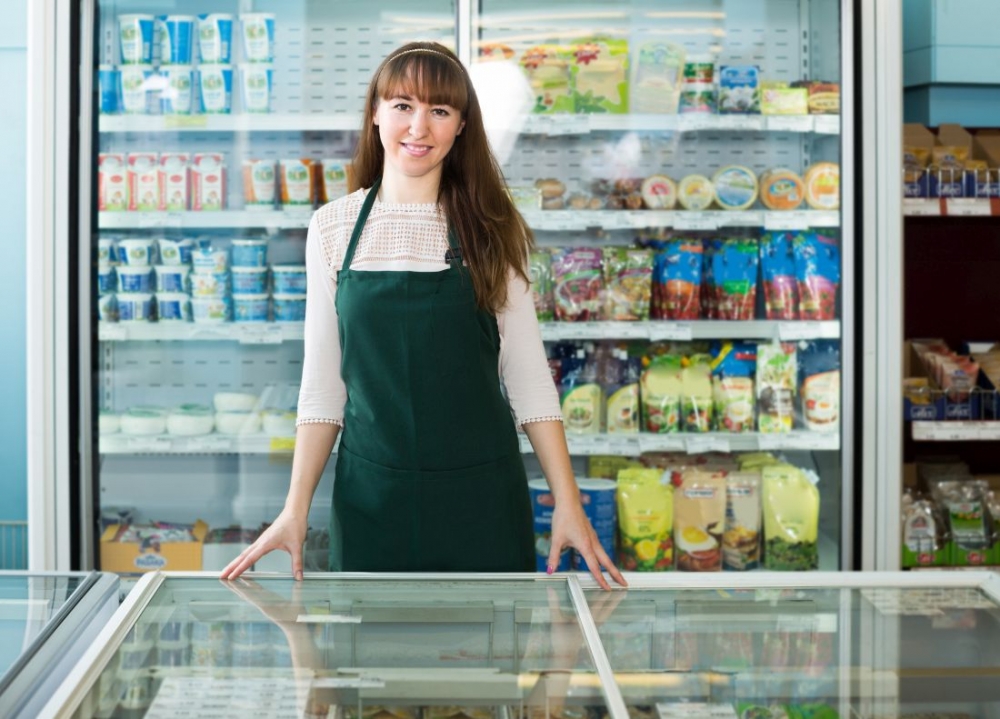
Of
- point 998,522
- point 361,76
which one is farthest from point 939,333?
point 361,76

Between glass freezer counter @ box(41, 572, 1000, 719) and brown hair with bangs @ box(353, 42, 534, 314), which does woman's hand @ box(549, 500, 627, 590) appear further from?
brown hair with bangs @ box(353, 42, 534, 314)

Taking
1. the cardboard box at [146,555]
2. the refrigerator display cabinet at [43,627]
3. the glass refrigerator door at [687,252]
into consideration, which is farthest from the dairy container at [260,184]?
the refrigerator display cabinet at [43,627]

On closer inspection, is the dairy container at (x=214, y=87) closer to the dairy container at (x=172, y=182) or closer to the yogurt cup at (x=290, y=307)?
the dairy container at (x=172, y=182)

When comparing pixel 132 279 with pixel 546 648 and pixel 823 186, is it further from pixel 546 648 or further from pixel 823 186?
pixel 546 648

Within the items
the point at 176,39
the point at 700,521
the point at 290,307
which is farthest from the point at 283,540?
the point at 176,39

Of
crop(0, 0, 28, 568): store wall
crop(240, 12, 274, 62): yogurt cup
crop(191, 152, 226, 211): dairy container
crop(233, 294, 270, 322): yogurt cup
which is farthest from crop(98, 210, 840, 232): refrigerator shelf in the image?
crop(0, 0, 28, 568): store wall

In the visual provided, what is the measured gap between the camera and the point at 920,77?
3.44 m

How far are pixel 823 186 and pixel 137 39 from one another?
71.2 inches

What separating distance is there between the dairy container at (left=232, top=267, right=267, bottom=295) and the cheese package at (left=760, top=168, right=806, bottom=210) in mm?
1376

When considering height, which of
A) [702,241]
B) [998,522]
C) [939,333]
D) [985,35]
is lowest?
[998,522]

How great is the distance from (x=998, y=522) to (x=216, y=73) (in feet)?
8.41

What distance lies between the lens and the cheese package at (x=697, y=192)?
2.90 meters

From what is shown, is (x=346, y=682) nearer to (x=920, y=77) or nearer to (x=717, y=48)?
(x=717, y=48)

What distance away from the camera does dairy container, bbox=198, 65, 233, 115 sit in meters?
2.80
